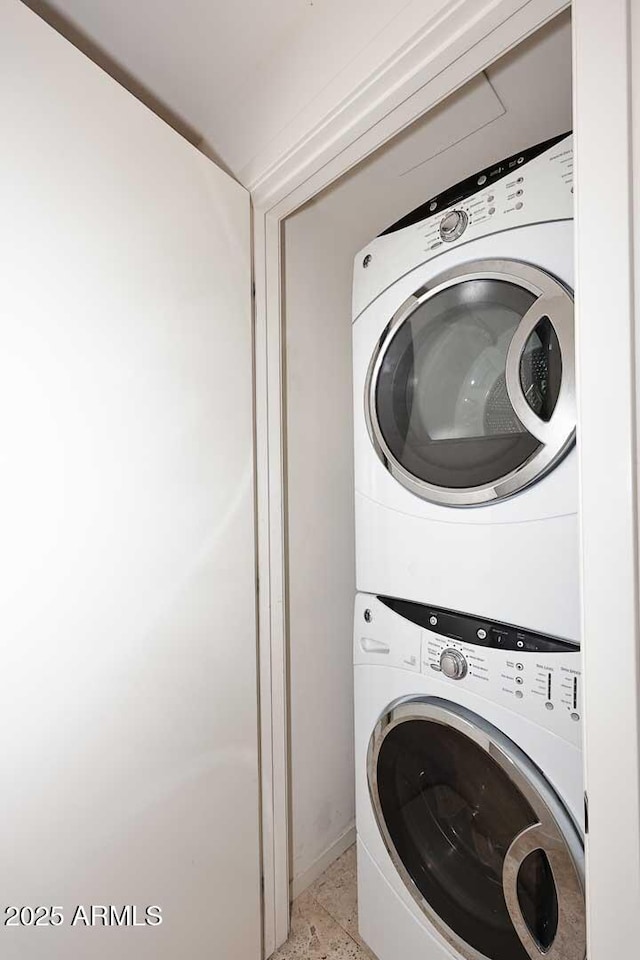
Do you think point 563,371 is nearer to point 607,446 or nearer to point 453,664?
point 607,446

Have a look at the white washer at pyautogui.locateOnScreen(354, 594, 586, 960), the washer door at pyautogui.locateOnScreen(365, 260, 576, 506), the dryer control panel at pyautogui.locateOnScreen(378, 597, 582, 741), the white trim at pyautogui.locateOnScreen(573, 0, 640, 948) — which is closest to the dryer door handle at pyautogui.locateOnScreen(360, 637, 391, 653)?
the white washer at pyautogui.locateOnScreen(354, 594, 586, 960)

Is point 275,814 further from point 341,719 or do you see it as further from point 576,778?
point 576,778

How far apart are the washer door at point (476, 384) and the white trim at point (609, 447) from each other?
29 cm

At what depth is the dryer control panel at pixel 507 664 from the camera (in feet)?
2.96

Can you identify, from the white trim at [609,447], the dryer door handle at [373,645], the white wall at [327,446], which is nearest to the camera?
the white trim at [609,447]

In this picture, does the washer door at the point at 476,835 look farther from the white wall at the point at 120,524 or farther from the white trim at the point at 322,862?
the white trim at the point at 322,862

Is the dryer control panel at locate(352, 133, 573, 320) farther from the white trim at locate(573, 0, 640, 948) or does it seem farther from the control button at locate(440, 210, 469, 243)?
the white trim at locate(573, 0, 640, 948)

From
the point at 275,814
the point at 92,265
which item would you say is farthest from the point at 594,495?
the point at 275,814

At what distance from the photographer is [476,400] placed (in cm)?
109

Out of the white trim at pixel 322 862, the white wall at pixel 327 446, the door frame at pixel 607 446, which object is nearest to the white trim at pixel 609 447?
the door frame at pixel 607 446

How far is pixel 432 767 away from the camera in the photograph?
3.76ft

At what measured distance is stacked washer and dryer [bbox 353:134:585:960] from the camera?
0.92m

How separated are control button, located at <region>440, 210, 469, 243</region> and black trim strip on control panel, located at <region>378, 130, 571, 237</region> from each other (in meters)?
0.03

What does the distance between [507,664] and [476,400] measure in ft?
1.76
